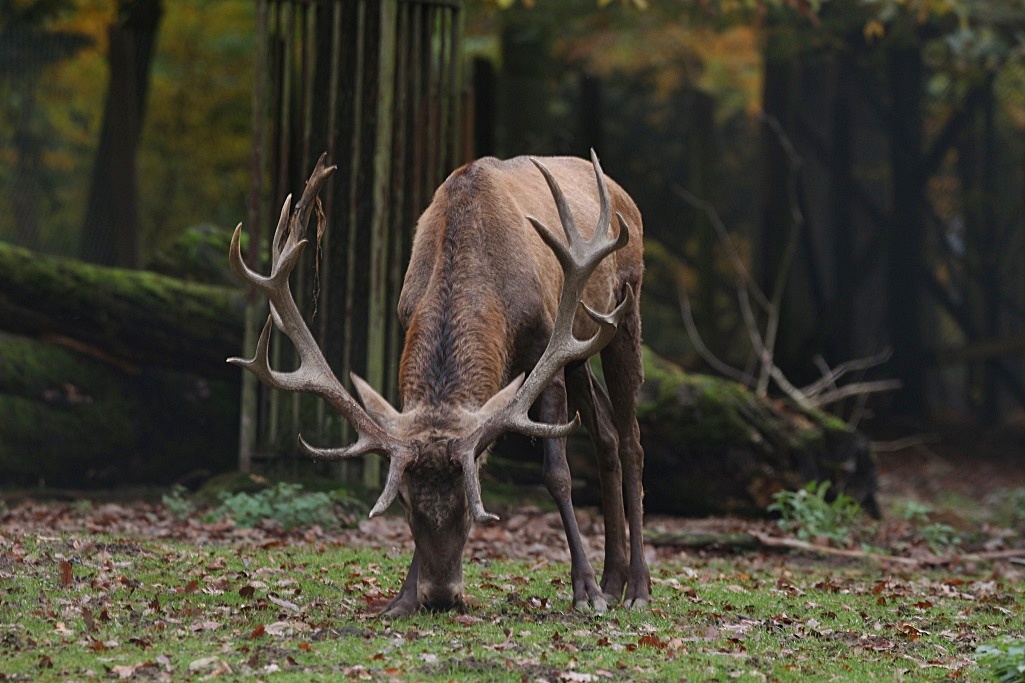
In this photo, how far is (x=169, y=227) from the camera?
18.2 m

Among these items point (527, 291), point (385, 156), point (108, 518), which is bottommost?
point (108, 518)

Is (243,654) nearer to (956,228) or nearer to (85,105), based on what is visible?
(85,105)

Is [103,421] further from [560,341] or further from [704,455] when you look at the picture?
[560,341]

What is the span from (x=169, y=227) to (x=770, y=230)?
7.77 meters

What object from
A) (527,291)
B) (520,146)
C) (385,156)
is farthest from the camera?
(520,146)

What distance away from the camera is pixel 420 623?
6.28 metres

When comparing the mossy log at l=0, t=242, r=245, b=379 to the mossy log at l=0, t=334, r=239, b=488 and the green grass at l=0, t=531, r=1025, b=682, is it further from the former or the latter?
the green grass at l=0, t=531, r=1025, b=682

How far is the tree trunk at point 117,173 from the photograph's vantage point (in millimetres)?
13852

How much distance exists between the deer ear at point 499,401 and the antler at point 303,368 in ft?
1.33

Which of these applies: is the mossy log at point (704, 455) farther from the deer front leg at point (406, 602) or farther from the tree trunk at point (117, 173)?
the deer front leg at point (406, 602)

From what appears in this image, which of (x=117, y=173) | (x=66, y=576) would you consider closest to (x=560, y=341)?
(x=66, y=576)

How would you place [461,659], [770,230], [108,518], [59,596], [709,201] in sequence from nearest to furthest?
1. [461,659]
2. [59,596]
3. [108,518]
4. [770,230]
5. [709,201]

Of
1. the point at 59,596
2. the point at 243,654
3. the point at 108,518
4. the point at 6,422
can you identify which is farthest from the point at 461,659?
the point at 6,422

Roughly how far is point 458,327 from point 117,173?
8.33 metres
